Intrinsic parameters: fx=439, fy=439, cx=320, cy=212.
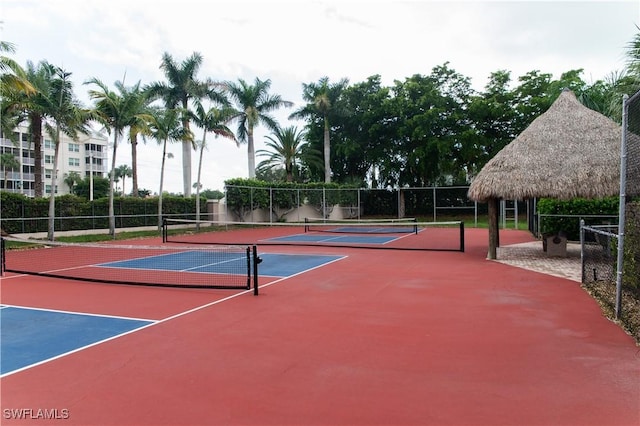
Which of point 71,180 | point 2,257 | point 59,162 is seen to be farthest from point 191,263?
point 59,162

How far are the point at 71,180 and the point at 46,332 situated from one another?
238ft

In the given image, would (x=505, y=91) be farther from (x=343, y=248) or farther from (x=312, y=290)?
(x=312, y=290)

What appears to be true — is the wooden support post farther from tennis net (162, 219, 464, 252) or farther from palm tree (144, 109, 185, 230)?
palm tree (144, 109, 185, 230)

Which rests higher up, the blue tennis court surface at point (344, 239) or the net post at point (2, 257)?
the net post at point (2, 257)

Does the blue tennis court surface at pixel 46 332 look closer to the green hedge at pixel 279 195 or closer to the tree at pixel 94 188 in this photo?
the green hedge at pixel 279 195

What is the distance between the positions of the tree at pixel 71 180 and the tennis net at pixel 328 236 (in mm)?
52981

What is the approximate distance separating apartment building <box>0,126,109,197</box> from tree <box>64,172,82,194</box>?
165cm

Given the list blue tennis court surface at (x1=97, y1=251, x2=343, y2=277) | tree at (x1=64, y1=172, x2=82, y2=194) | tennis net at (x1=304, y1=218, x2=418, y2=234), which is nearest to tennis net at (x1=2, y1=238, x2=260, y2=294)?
blue tennis court surface at (x1=97, y1=251, x2=343, y2=277)

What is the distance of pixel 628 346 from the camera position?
5320 millimetres

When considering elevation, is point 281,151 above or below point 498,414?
above

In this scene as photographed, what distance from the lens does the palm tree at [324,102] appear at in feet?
126

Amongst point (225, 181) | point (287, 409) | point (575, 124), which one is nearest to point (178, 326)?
point (287, 409)

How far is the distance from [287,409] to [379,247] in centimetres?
1329

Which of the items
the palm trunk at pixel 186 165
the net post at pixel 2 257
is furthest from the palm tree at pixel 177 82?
the net post at pixel 2 257
